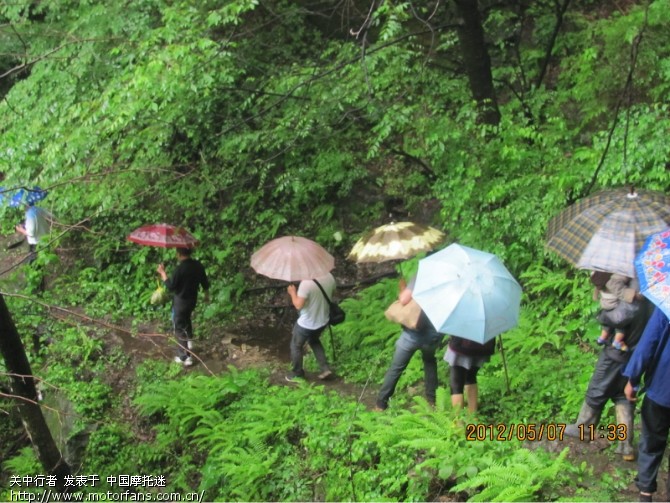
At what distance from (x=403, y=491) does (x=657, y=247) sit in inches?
131

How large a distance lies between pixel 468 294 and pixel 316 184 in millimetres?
6811

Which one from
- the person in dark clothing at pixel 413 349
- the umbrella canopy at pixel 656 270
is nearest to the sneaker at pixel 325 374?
the person in dark clothing at pixel 413 349

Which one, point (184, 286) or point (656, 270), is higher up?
point (656, 270)

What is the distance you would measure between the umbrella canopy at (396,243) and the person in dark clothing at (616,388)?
94.8 inches

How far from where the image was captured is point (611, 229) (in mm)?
5434

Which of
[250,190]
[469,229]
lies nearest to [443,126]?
[469,229]

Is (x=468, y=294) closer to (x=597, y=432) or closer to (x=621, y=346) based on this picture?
(x=621, y=346)

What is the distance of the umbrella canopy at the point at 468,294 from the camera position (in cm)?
508

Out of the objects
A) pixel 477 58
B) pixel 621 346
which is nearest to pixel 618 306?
pixel 621 346

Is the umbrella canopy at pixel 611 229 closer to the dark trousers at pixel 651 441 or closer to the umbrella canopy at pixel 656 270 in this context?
the umbrella canopy at pixel 656 270

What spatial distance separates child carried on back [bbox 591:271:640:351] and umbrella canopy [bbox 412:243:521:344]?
0.78 meters

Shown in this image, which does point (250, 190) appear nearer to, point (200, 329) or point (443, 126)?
point (200, 329)

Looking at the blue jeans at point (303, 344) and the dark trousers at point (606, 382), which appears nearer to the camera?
the dark trousers at point (606, 382)
